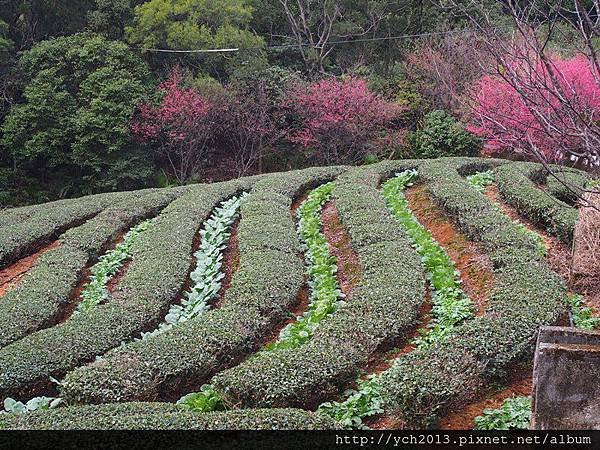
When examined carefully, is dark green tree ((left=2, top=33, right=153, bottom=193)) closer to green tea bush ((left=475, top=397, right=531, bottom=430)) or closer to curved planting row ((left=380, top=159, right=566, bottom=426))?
curved planting row ((left=380, top=159, right=566, bottom=426))

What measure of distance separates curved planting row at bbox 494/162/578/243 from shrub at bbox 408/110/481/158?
21.5 ft

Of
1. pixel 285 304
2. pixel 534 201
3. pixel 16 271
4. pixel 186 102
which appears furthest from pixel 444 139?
pixel 16 271

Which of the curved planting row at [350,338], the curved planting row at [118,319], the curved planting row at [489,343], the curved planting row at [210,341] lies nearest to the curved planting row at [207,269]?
the curved planting row at [118,319]

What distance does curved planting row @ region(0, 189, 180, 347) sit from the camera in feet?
28.8

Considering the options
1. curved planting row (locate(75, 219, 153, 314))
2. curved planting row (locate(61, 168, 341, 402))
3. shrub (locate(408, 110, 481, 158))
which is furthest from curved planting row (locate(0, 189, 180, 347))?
shrub (locate(408, 110, 481, 158))

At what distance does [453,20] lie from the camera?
2997cm

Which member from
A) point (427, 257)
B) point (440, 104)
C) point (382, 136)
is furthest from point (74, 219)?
point (440, 104)

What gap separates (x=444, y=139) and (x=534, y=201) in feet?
37.6

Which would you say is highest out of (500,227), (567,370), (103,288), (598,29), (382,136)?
(598,29)

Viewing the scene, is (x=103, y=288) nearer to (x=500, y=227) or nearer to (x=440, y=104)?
(x=500, y=227)

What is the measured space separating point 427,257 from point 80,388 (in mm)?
6161

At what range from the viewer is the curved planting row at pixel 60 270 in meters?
8.77

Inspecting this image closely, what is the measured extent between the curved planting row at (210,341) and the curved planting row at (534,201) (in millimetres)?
4248

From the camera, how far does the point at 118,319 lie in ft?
27.7
